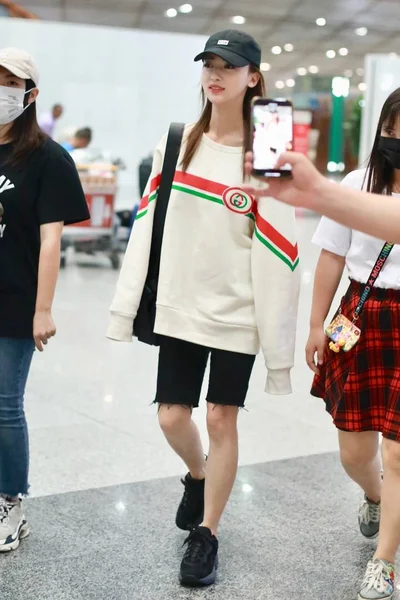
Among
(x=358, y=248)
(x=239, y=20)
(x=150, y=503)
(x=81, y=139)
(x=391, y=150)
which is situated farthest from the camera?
(x=239, y=20)

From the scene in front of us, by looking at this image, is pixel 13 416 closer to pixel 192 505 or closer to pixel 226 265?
pixel 192 505

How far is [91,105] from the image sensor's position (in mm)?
13625

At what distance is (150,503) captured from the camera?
306cm

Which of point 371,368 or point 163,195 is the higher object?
point 163,195

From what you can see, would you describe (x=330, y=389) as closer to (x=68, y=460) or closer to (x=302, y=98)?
(x=68, y=460)

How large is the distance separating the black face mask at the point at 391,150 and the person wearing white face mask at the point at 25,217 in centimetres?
88

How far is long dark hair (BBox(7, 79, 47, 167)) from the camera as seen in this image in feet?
8.22

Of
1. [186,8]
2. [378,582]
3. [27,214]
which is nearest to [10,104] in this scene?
[27,214]

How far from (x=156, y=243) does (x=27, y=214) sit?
0.38 metres

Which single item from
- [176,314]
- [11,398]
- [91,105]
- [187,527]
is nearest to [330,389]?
[176,314]

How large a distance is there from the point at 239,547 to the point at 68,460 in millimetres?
1001

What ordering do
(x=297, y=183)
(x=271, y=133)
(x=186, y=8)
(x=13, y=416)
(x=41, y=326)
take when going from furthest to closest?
1. (x=186, y=8)
2. (x=13, y=416)
3. (x=41, y=326)
4. (x=271, y=133)
5. (x=297, y=183)

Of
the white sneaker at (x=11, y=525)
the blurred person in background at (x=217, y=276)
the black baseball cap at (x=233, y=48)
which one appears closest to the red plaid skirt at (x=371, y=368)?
the blurred person in background at (x=217, y=276)

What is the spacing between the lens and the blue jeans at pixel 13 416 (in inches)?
101
